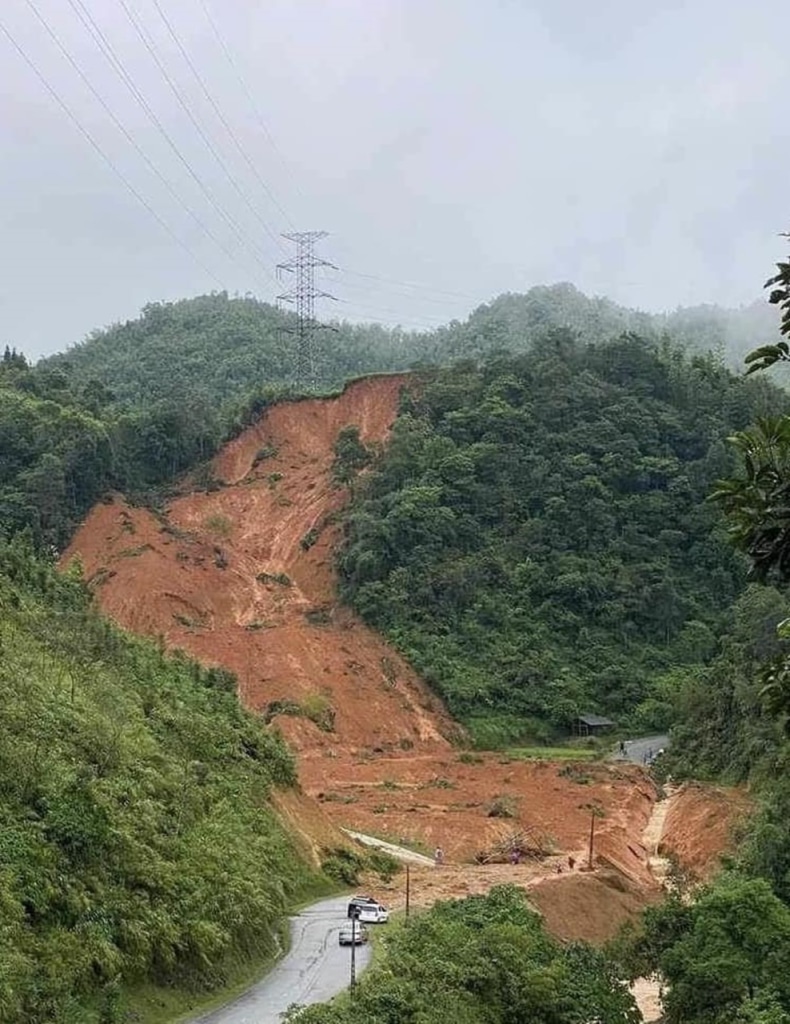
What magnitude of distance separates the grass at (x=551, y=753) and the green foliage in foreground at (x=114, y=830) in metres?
22.0

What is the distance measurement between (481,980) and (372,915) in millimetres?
6184

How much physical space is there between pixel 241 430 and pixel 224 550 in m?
15.9

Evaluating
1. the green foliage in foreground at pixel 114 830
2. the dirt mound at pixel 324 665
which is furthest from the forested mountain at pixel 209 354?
the green foliage in foreground at pixel 114 830

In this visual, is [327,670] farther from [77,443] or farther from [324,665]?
[77,443]

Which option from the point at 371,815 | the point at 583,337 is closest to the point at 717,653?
the point at 371,815

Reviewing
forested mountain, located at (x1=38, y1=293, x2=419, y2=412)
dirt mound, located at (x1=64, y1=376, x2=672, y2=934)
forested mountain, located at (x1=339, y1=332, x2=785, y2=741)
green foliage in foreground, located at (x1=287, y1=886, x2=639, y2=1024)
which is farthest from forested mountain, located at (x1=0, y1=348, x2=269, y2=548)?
green foliage in foreground, located at (x1=287, y1=886, x2=639, y2=1024)

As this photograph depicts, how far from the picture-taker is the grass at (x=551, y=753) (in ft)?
175

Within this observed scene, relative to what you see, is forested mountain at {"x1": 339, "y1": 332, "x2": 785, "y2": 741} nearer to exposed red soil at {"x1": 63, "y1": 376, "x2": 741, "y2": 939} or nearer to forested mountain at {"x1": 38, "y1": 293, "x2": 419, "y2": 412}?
exposed red soil at {"x1": 63, "y1": 376, "x2": 741, "y2": 939}

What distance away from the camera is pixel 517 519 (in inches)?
2788

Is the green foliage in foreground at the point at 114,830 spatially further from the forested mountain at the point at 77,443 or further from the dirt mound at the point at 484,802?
the forested mountain at the point at 77,443

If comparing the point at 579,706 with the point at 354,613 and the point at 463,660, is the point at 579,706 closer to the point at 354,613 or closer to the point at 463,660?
the point at 463,660

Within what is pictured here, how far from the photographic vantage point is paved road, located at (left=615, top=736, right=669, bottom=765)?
5466 cm

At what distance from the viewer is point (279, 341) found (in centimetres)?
12169

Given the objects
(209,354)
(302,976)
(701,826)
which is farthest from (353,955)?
(209,354)
